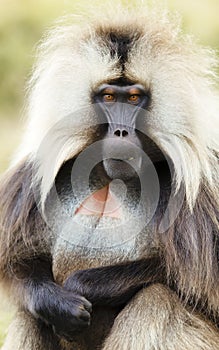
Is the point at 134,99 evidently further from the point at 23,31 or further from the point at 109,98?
the point at 23,31

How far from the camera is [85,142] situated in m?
4.98

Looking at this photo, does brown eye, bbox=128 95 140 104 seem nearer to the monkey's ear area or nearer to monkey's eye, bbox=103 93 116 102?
monkey's eye, bbox=103 93 116 102

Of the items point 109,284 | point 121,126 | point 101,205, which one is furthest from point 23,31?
point 109,284

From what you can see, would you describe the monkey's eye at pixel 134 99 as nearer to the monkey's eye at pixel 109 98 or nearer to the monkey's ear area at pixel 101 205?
the monkey's eye at pixel 109 98

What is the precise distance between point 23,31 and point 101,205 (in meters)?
8.27

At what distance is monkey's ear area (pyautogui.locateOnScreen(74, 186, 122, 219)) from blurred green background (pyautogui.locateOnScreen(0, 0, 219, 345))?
6.17 metres

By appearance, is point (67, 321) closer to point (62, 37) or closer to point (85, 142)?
point (85, 142)

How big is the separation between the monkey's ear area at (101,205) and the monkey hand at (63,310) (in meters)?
0.45

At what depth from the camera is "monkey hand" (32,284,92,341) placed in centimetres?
475

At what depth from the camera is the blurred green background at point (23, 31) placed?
39.0ft

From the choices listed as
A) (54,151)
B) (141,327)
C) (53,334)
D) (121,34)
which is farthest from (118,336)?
(121,34)

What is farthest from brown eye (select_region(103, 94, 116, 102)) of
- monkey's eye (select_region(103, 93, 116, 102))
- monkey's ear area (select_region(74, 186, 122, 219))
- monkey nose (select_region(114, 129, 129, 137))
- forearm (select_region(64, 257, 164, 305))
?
forearm (select_region(64, 257, 164, 305))

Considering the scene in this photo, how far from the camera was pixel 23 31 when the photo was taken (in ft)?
42.6

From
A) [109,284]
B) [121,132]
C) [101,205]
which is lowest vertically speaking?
[109,284]
